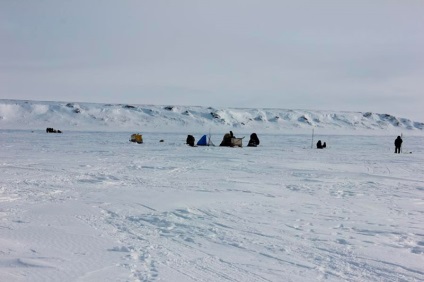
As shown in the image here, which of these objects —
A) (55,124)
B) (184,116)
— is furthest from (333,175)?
(184,116)

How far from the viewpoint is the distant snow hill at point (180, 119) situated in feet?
287

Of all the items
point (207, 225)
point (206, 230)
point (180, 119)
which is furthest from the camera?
point (180, 119)

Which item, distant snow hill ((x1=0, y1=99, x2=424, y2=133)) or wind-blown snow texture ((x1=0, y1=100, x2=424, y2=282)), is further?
distant snow hill ((x1=0, y1=99, x2=424, y2=133))

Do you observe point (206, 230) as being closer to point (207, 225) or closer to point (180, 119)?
point (207, 225)

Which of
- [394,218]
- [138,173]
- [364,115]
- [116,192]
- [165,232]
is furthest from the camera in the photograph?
[364,115]

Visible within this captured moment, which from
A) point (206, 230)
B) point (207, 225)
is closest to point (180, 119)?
point (207, 225)

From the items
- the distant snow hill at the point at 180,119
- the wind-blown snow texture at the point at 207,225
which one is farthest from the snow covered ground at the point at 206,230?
the distant snow hill at the point at 180,119

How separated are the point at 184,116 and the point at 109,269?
100040mm

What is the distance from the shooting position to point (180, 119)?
10038 centimetres

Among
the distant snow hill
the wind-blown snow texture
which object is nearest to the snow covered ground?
the wind-blown snow texture

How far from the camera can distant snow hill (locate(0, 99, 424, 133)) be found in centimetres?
8758

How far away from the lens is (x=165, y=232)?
522 centimetres

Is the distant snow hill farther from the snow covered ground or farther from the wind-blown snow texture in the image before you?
the snow covered ground

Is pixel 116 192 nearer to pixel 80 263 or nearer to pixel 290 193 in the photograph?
pixel 290 193
